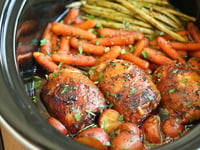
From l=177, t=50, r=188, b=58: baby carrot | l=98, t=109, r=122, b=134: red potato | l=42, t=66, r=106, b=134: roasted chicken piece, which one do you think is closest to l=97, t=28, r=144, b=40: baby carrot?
l=177, t=50, r=188, b=58: baby carrot

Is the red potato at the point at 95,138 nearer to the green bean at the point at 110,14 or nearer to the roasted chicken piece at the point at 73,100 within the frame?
the roasted chicken piece at the point at 73,100

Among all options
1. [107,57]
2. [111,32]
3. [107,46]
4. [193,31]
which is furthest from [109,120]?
[193,31]

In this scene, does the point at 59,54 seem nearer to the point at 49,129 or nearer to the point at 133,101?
the point at 133,101

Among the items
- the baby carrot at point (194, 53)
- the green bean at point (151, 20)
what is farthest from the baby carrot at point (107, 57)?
the baby carrot at point (194, 53)

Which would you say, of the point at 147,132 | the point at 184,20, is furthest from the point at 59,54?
the point at 184,20

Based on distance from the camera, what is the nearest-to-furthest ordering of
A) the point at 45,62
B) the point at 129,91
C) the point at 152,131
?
1. the point at 152,131
2. the point at 129,91
3. the point at 45,62

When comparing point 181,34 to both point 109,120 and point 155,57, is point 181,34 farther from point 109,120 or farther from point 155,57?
point 109,120
